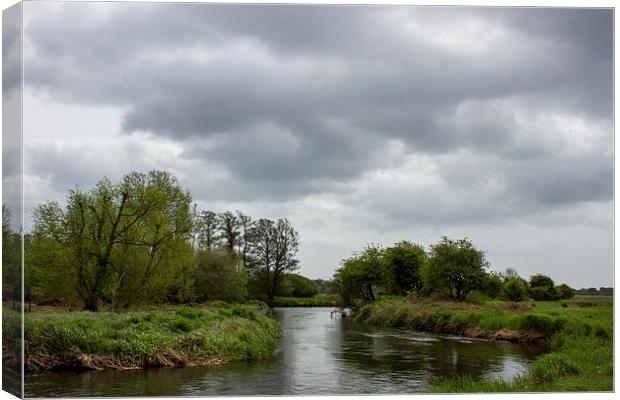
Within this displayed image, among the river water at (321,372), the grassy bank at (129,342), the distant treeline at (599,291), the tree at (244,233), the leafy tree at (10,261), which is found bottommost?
the river water at (321,372)

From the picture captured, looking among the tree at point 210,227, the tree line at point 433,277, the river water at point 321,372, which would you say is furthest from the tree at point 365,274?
the river water at point 321,372

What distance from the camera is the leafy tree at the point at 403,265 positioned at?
148ft

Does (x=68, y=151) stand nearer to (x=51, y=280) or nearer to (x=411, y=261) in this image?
(x=51, y=280)

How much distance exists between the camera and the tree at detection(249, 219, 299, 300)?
149 ft

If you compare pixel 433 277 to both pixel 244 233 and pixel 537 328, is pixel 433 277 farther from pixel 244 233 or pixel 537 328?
pixel 244 233

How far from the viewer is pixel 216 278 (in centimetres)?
3856

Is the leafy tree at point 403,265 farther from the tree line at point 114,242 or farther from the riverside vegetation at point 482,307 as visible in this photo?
the tree line at point 114,242

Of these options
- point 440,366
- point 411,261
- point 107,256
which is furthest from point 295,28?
point 411,261

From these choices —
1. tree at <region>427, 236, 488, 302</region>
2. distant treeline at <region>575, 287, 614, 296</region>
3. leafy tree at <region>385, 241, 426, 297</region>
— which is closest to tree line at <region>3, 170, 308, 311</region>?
tree at <region>427, 236, 488, 302</region>

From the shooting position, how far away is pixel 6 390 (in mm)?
10914

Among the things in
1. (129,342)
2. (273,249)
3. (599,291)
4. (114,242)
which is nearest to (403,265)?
(273,249)

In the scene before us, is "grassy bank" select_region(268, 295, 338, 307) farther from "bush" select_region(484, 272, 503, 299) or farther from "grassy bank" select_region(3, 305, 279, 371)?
"grassy bank" select_region(3, 305, 279, 371)

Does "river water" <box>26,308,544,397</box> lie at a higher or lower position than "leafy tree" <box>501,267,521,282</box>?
lower

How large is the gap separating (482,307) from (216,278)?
52.0 ft
